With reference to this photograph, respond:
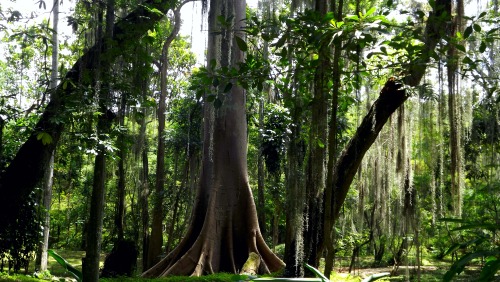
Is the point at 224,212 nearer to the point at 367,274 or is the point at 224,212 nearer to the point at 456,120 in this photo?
the point at 456,120

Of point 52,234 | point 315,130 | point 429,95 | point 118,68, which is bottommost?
point 52,234

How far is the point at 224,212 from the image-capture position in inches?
328

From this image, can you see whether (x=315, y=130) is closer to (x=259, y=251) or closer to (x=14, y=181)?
(x=14, y=181)

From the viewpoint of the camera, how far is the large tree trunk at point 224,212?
26.1 feet

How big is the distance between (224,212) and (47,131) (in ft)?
11.6

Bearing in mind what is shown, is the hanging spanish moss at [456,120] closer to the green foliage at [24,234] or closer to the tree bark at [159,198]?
the green foliage at [24,234]

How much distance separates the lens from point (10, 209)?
6113mm

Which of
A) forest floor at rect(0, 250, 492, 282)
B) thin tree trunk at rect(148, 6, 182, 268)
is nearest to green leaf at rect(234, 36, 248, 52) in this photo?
forest floor at rect(0, 250, 492, 282)

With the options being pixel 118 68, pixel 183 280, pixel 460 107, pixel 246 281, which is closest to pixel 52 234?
pixel 183 280

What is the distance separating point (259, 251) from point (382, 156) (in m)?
2.48

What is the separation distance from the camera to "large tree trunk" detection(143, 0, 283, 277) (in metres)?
7.96

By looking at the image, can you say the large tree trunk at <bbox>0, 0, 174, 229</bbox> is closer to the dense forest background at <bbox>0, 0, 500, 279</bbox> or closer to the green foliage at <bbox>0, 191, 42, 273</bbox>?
the dense forest background at <bbox>0, 0, 500, 279</bbox>

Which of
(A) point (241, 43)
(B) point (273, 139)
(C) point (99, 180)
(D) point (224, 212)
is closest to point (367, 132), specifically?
(A) point (241, 43)

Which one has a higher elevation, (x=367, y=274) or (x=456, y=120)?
(x=456, y=120)
